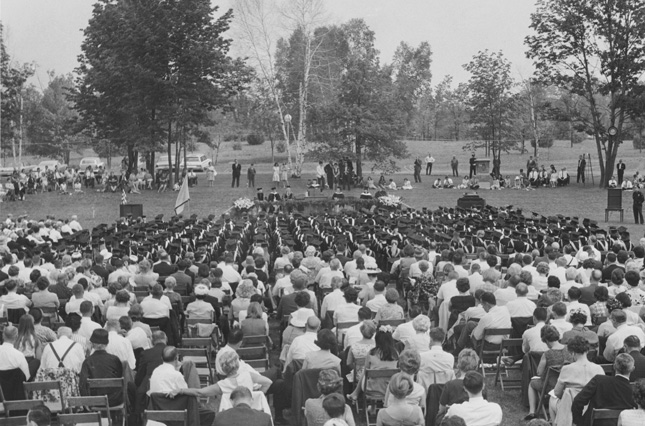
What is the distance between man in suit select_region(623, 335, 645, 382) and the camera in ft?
26.0

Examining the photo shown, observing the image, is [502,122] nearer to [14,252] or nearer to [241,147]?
[241,147]

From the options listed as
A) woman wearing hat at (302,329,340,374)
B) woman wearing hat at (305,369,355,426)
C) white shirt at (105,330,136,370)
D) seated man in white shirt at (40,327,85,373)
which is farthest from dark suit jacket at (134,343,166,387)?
woman wearing hat at (305,369,355,426)

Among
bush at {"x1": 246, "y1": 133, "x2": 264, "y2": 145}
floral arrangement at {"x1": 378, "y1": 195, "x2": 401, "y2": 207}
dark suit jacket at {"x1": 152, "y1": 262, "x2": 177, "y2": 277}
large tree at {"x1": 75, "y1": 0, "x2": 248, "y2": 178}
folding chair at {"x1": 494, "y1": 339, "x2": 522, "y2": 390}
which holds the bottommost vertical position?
folding chair at {"x1": 494, "y1": 339, "x2": 522, "y2": 390}

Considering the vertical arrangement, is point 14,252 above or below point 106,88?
below

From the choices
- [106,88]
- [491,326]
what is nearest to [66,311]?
[491,326]

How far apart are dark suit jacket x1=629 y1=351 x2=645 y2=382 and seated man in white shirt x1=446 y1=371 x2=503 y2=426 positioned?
2.04m

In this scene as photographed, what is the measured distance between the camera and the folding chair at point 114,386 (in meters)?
8.29

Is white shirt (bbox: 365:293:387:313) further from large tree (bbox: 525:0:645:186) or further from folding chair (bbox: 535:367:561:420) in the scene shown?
large tree (bbox: 525:0:645:186)

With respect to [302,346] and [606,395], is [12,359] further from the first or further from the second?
[606,395]

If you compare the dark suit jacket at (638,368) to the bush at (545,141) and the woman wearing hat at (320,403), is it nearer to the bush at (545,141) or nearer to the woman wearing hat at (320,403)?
the woman wearing hat at (320,403)

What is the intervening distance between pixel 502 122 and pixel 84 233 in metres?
35.2

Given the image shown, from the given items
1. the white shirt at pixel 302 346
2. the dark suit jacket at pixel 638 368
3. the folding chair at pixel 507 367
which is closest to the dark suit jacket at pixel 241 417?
the white shirt at pixel 302 346

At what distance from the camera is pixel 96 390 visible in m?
8.59

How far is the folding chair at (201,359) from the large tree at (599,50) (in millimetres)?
37235
